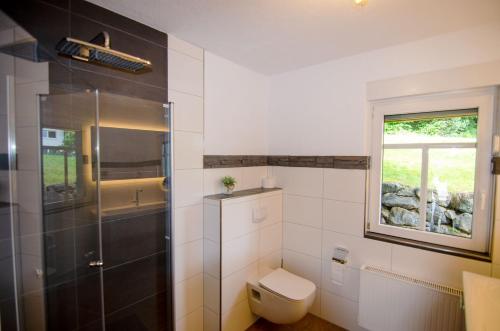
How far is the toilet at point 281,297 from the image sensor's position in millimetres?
1755

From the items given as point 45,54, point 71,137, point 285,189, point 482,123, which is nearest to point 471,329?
point 482,123

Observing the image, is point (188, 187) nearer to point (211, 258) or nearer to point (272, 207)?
point (211, 258)

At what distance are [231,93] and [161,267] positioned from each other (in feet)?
4.93

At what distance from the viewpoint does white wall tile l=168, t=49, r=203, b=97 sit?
1.68m

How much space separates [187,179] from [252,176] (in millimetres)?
749

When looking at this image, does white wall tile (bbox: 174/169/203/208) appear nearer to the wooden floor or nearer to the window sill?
the wooden floor

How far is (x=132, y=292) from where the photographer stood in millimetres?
1593

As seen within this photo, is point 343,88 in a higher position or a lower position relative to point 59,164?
higher

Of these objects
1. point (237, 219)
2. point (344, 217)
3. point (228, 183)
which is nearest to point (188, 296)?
point (237, 219)

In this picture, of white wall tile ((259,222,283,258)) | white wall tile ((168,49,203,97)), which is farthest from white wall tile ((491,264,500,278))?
white wall tile ((168,49,203,97))

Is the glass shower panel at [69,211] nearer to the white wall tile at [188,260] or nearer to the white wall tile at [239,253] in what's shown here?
the white wall tile at [188,260]

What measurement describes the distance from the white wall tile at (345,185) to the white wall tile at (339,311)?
0.86 meters

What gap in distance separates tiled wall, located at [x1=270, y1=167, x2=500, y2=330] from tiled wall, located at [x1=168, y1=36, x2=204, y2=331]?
915 mm

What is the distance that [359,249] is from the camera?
1952 mm
